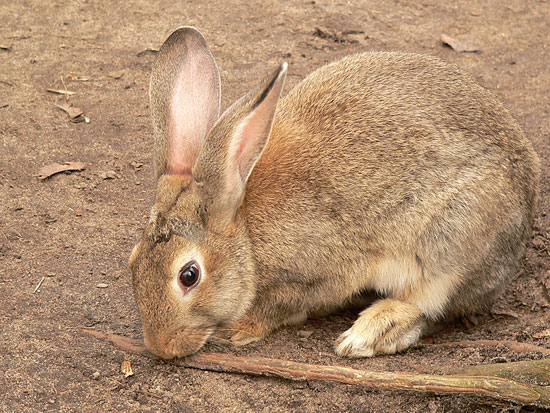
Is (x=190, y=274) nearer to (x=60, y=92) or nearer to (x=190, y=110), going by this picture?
(x=190, y=110)

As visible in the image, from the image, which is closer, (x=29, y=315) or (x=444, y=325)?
(x=29, y=315)

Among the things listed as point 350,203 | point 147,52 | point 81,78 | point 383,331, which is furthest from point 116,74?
point 383,331

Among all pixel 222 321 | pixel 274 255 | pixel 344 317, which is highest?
pixel 274 255

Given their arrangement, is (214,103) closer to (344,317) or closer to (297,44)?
(344,317)

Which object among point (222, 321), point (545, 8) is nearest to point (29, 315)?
point (222, 321)

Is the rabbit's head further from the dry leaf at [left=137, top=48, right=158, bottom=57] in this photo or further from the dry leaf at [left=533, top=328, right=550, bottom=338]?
the dry leaf at [left=137, top=48, right=158, bottom=57]

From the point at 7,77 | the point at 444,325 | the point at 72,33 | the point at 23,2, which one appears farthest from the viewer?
the point at 23,2

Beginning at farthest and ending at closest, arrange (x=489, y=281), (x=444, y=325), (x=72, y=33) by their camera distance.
→ (x=72, y=33) < (x=444, y=325) < (x=489, y=281)

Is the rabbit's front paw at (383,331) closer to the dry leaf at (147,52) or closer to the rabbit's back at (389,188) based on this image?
the rabbit's back at (389,188)

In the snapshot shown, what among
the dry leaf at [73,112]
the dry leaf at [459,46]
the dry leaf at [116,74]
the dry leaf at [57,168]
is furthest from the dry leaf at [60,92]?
the dry leaf at [459,46]
